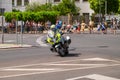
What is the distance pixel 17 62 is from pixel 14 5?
79414mm

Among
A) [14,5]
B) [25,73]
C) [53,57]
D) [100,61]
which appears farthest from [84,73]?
[14,5]

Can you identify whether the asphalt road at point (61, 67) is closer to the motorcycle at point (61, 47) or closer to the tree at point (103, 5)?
the motorcycle at point (61, 47)

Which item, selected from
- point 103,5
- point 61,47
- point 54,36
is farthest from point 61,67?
point 103,5

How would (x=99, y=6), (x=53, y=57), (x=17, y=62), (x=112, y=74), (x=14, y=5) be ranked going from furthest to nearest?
(x=14, y=5) < (x=99, y=6) < (x=53, y=57) < (x=17, y=62) < (x=112, y=74)

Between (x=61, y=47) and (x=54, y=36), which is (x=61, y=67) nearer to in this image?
(x=61, y=47)

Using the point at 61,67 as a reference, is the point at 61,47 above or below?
above

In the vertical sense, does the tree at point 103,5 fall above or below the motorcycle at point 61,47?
above

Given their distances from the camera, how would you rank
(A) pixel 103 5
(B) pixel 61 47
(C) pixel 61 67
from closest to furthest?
1. (C) pixel 61 67
2. (B) pixel 61 47
3. (A) pixel 103 5

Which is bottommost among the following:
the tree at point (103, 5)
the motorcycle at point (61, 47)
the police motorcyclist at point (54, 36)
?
the motorcycle at point (61, 47)

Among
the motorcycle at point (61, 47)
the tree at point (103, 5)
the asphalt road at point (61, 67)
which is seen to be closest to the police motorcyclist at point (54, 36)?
the motorcycle at point (61, 47)

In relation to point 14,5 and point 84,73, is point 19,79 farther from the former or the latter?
point 14,5

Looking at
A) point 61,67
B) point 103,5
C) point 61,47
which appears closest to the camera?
point 61,67

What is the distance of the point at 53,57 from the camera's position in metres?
19.3

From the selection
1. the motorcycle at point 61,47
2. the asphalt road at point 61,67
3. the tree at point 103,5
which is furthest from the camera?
the tree at point 103,5
